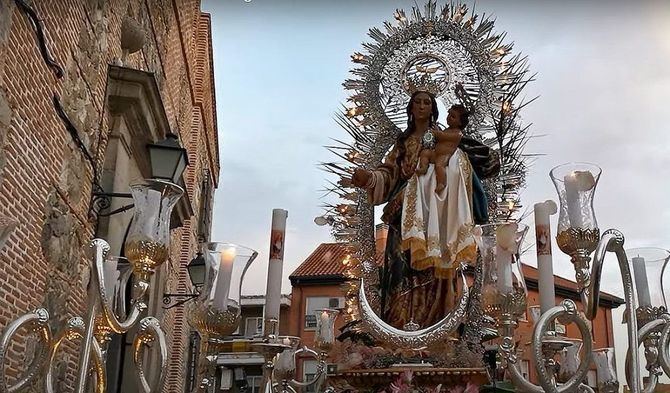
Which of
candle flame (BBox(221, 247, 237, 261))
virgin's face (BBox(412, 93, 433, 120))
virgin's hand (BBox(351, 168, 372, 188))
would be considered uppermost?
virgin's face (BBox(412, 93, 433, 120))

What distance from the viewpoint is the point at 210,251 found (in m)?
3.55

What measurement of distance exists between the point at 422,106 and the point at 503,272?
254 centimetres

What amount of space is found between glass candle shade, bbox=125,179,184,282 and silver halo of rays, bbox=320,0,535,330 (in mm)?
2307

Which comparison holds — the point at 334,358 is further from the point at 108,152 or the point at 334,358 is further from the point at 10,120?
the point at 108,152

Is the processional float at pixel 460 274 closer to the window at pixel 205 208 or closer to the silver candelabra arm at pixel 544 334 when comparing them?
the silver candelabra arm at pixel 544 334

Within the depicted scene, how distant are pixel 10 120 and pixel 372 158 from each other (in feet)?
8.18

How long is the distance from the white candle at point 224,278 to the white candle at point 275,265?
12.5 inches

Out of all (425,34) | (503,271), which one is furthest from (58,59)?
(503,271)

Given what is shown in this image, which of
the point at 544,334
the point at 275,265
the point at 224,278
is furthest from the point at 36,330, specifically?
the point at 544,334

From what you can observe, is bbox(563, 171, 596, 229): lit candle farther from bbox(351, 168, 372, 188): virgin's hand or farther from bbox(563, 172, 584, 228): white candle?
bbox(351, 168, 372, 188): virgin's hand

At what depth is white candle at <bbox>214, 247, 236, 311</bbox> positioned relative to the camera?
348cm

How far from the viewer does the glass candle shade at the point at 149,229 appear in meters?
3.05

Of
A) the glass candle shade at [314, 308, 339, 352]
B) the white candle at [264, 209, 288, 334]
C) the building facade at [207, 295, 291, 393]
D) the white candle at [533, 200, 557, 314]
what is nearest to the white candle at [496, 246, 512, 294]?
the white candle at [533, 200, 557, 314]

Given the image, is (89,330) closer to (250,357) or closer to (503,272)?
(503,272)
